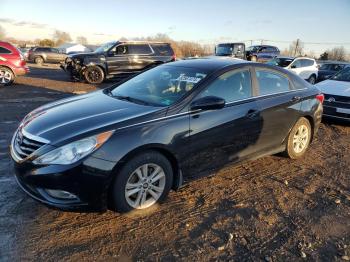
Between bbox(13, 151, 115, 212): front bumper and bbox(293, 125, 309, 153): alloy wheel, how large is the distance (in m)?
3.39

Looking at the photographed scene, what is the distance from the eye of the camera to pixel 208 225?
3566 millimetres

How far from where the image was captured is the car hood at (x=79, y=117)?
3.43 meters

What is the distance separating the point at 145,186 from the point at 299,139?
10.1ft

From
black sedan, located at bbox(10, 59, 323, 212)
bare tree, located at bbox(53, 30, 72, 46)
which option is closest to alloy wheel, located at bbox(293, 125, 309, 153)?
black sedan, located at bbox(10, 59, 323, 212)

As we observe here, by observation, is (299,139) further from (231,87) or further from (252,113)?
(231,87)

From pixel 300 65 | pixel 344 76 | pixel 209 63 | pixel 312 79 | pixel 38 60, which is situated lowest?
pixel 312 79

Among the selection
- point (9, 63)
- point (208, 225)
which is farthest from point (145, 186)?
point (9, 63)

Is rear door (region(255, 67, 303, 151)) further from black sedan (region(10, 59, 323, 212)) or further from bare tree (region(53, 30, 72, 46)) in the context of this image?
bare tree (region(53, 30, 72, 46))

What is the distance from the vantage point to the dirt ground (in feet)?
10.1

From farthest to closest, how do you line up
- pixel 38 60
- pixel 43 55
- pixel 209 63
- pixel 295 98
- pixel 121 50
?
1. pixel 43 55
2. pixel 38 60
3. pixel 121 50
4. pixel 295 98
5. pixel 209 63

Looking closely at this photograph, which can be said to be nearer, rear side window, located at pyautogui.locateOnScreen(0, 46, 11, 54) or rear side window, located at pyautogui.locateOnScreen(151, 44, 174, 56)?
rear side window, located at pyautogui.locateOnScreen(0, 46, 11, 54)

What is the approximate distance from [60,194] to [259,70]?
315 centimetres

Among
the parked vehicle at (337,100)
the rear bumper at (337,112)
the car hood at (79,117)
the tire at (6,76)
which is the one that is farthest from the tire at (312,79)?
the car hood at (79,117)

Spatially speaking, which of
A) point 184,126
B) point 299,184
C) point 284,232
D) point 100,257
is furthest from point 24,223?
point 299,184
